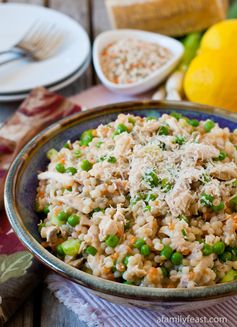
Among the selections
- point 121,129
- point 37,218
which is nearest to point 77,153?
point 121,129

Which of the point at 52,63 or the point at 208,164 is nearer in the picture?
the point at 208,164

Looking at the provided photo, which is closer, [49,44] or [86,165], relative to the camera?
[86,165]

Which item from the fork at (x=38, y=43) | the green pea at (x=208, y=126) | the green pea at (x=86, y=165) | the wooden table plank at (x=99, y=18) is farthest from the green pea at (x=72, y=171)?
the wooden table plank at (x=99, y=18)

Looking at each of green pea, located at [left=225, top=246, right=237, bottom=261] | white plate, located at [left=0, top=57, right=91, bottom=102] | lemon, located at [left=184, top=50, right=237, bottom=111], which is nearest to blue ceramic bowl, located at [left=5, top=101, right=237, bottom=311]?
green pea, located at [left=225, top=246, right=237, bottom=261]

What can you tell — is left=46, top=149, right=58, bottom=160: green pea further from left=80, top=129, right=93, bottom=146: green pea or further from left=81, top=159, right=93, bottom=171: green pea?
left=81, top=159, right=93, bottom=171: green pea

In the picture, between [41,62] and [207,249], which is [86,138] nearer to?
[207,249]

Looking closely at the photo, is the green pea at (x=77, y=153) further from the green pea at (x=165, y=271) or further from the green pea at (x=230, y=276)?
the green pea at (x=230, y=276)

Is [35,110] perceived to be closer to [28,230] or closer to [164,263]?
[28,230]

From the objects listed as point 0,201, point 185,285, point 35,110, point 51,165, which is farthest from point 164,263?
point 35,110
